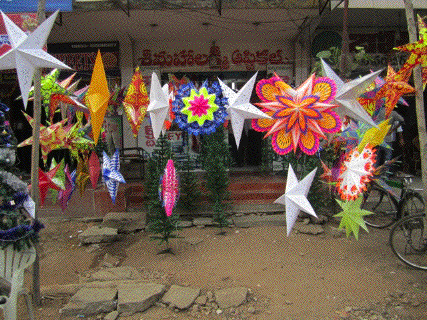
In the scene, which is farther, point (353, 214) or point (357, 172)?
point (353, 214)

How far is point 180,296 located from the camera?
351 cm

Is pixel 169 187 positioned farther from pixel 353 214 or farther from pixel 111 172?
pixel 353 214

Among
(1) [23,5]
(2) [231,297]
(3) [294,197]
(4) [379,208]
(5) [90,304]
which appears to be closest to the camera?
(3) [294,197]

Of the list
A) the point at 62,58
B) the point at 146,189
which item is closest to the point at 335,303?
the point at 146,189

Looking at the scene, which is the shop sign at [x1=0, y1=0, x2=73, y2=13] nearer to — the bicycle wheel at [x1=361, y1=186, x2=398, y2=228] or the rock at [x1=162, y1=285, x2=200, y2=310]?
the rock at [x1=162, y1=285, x2=200, y2=310]


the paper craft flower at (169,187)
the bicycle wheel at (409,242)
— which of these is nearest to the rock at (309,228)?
the bicycle wheel at (409,242)

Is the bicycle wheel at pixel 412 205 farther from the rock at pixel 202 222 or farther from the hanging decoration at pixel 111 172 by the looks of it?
the hanging decoration at pixel 111 172

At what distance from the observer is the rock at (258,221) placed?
5.85m

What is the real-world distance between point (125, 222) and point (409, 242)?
395cm

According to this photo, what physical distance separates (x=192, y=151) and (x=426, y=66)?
241 inches

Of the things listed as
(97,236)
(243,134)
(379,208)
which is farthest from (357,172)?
(243,134)

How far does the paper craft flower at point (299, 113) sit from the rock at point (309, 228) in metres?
2.54

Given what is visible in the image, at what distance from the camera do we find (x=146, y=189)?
5.75 m

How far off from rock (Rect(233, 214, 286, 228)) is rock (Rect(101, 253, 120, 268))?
200 cm
